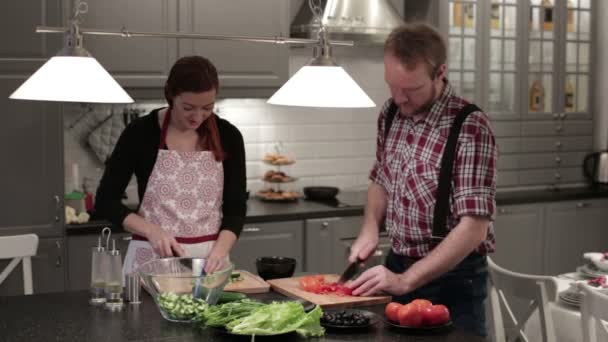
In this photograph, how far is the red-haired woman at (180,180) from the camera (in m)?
3.27

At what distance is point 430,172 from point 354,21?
2350mm

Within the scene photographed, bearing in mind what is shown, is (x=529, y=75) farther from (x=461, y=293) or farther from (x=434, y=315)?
(x=434, y=315)

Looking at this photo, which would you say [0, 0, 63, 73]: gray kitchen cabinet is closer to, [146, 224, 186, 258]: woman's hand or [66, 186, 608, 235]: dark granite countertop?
[66, 186, 608, 235]: dark granite countertop

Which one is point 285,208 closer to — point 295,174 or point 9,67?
point 295,174

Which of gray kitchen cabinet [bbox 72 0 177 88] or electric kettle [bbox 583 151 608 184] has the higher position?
gray kitchen cabinet [bbox 72 0 177 88]

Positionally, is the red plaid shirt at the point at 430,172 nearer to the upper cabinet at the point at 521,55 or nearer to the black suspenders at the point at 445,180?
the black suspenders at the point at 445,180

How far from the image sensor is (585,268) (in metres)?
3.75

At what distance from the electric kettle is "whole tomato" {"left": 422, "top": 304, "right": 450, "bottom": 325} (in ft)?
13.3

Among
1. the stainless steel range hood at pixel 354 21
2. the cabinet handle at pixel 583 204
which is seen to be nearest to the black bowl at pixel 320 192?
the stainless steel range hood at pixel 354 21

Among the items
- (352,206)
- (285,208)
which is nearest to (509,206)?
(352,206)

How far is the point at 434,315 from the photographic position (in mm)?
2434

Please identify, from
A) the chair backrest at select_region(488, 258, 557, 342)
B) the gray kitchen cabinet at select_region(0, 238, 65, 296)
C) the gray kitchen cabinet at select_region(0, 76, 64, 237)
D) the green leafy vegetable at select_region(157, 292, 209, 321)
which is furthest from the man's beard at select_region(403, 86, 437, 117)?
the gray kitchen cabinet at select_region(0, 238, 65, 296)

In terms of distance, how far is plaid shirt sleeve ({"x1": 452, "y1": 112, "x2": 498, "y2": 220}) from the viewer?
2.78 metres

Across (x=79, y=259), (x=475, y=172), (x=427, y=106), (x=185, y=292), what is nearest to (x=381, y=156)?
(x=427, y=106)
